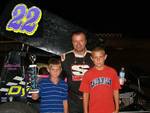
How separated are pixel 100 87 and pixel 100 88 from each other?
1cm

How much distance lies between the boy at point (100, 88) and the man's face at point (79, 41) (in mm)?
253

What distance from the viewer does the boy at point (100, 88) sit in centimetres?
407

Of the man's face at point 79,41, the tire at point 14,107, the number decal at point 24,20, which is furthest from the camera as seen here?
the tire at point 14,107

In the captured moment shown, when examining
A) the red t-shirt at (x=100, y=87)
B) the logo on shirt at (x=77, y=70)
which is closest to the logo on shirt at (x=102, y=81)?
the red t-shirt at (x=100, y=87)

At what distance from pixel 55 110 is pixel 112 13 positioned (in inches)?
854

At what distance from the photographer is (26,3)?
14.8 feet

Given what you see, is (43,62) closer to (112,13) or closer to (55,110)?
(55,110)

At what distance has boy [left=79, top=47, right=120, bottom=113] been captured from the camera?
407 centimetres

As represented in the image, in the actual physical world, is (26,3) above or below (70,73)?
above

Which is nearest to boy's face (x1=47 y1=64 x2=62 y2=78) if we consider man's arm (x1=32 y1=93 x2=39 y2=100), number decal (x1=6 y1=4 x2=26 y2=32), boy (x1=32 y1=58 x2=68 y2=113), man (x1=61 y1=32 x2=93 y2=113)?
boy (x1=32 y1=58 x2=68 y2=113)

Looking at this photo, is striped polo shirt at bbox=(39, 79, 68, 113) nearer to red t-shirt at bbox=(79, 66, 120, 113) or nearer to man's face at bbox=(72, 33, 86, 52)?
red t-shirt at bbox=(79, 66, 120, 113)

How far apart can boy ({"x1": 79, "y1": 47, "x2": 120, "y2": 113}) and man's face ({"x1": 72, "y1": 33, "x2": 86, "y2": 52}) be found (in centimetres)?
25

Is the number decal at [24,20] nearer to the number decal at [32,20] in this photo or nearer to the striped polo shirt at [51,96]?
the number decal at [32,20]

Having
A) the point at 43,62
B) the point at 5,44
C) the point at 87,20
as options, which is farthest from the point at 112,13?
the point at 43,62
